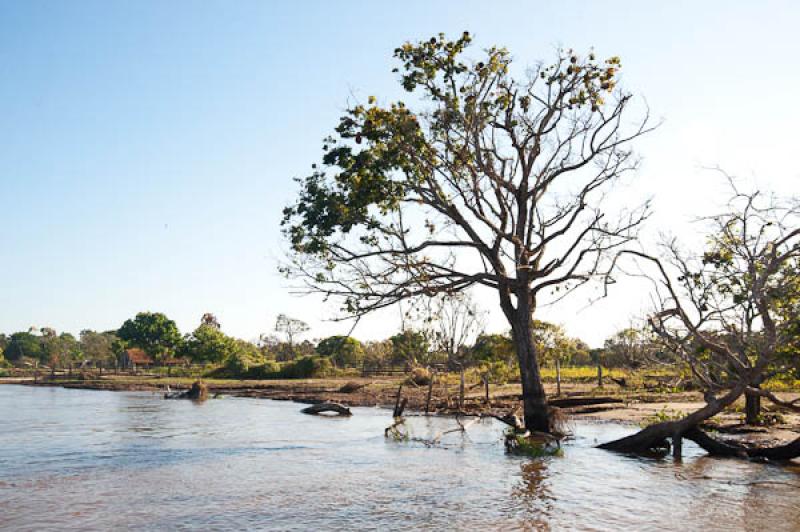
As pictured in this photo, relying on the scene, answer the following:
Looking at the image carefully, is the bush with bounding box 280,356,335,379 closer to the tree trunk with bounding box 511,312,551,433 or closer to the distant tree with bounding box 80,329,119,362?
the distant tree with bounding box 80,329,119,362

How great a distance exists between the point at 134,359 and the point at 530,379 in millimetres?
87530

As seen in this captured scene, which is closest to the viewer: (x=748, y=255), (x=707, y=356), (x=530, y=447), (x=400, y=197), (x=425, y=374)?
(x=748, y=255)

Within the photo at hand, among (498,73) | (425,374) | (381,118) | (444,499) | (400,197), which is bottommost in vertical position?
(444,499)

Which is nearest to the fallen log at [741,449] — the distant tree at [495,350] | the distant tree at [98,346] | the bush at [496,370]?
the bush at [496,370]

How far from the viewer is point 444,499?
603 inches

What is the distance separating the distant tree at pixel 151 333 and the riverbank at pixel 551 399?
3744 cm

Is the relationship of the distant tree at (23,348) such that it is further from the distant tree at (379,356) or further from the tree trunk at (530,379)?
the tree trunk at (530,379)

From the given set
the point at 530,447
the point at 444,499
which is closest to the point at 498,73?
the point at 530,447

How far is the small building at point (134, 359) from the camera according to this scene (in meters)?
99.1

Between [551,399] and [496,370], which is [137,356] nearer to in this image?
[496,370]

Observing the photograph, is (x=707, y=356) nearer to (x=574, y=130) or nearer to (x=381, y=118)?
(x=574, y=130)

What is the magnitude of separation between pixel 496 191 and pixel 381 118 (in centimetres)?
498

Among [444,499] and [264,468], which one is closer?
[444,499]

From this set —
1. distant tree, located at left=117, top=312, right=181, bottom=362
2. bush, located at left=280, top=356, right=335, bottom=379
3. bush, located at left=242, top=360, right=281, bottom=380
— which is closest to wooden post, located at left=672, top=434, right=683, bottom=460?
bush, located at left=280, top=356, right=335, bottom=379
